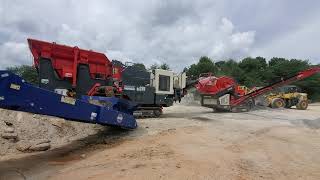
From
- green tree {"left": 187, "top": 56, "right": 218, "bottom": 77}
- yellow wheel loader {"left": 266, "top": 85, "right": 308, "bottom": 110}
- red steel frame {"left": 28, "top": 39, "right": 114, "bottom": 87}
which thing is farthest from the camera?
green tree {"left": 187, "top": 56, "right": 218, "bottom": 77}

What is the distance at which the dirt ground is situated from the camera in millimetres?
8477

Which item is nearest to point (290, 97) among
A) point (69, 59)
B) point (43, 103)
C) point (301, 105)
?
point (301, 105)

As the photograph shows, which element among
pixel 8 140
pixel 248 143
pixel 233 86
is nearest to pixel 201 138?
pixel 248 143

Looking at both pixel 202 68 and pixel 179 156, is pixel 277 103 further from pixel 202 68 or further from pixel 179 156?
pixel 202 68

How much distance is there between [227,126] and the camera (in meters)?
16.4

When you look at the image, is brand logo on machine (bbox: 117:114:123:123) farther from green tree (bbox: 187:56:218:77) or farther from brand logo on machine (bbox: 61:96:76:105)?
green tree (bbox: 187:56:218:77)

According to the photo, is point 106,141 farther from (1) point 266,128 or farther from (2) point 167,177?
(1) point 266,128

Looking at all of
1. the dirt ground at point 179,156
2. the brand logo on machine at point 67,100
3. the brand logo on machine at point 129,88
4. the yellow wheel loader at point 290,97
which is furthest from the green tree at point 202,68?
the brand logo on machine at point 67,100

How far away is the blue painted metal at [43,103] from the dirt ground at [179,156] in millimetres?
954

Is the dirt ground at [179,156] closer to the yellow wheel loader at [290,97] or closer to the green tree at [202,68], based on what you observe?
the yellow wheel loader at [290,97]

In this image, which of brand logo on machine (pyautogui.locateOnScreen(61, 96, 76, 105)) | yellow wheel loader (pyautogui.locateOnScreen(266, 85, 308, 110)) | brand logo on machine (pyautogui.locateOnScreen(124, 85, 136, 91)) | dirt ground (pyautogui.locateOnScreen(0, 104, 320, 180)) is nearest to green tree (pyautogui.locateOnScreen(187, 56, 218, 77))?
yellow wheel loader (pyautogui.locateOnScreen(266, 85, 308, 110))

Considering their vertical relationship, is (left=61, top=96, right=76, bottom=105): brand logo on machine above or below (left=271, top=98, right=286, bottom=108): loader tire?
below

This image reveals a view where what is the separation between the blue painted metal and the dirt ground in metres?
0.95

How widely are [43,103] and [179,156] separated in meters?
3.48
